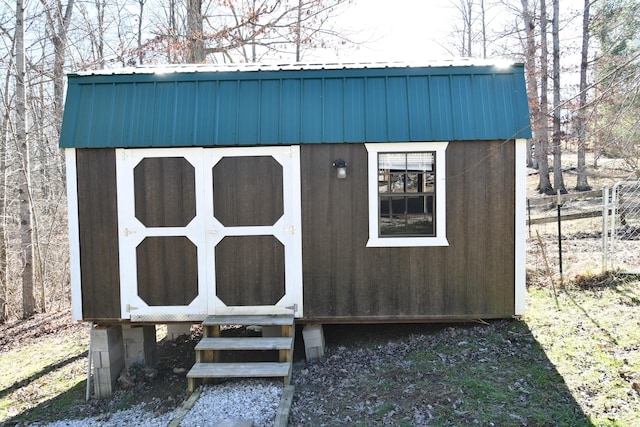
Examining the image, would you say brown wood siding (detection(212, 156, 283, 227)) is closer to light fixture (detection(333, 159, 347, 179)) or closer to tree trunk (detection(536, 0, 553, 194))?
light fixture (detection(333, 159, 347, 179))

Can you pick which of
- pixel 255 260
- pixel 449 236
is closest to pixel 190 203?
pixel 255 260

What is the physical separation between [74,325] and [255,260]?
16.4ft

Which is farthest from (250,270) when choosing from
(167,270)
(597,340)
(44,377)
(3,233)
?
(3,233)

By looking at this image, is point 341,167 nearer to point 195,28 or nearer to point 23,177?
point 195,28

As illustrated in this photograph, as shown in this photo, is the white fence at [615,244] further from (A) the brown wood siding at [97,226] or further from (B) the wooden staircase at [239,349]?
(A) the brown wood siding at [97,226]

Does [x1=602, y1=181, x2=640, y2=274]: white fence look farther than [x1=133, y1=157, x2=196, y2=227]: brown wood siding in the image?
Yes

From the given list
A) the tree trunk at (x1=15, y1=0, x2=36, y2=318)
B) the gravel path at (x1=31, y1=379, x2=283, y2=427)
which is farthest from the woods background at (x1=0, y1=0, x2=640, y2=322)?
the gravel path at (x1=31, y1=379, x2=283, y2=427)

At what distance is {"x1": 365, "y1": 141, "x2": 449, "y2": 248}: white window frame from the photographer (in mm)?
5395

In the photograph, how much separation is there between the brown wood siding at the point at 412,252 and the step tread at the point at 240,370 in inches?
35.4

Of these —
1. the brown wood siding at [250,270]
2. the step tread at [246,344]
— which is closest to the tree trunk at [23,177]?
the brown wood siding at [250,270]

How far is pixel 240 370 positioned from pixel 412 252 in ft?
7.75

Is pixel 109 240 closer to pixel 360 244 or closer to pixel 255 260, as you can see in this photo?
pixel 255 260

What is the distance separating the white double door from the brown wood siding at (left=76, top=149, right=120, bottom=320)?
0.10 metres

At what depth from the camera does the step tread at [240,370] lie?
187 inches
